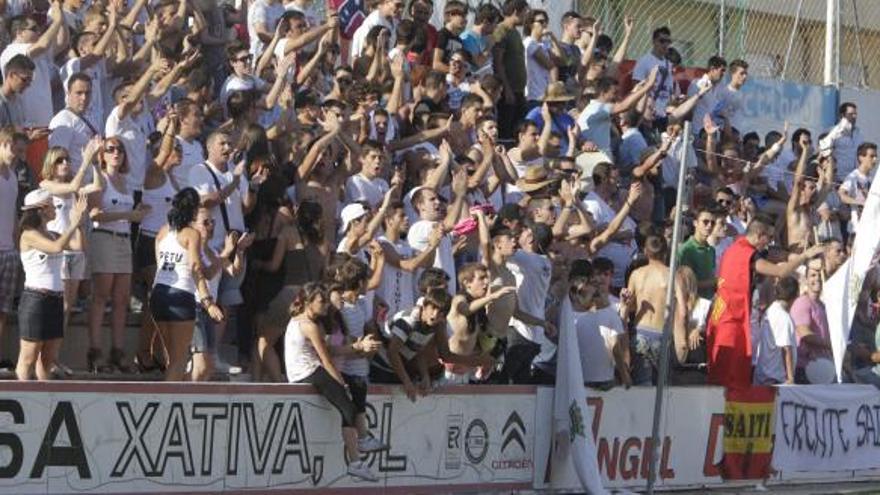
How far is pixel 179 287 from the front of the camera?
13492mm

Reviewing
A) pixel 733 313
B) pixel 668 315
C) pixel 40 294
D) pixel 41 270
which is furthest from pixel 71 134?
pixel 733 313

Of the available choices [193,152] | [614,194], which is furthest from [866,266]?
[193,152]

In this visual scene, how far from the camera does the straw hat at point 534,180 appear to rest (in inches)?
727

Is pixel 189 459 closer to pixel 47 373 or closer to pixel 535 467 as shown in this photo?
pixel 47 373

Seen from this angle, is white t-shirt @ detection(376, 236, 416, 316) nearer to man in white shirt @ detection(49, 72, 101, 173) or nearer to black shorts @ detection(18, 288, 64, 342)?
man in white shirt @ detection(49, 72, 101, 173)

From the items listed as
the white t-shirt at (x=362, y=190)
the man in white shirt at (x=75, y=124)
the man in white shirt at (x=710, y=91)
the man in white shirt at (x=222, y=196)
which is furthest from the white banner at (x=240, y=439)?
the man in white shirt at (x=710, y=91)

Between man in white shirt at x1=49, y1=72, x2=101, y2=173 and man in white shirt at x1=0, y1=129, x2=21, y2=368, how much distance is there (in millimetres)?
891

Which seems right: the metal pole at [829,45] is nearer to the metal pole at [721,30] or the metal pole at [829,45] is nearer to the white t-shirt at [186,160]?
the metal pole at [721,30]

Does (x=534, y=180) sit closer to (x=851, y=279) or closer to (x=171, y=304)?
(x=851, y=279)

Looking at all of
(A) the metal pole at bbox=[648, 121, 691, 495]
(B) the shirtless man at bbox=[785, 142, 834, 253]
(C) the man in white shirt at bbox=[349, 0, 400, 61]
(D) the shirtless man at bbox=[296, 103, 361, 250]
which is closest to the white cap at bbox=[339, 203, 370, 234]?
(D) the shirtless man at bbox=[296, 103, 361, 250]

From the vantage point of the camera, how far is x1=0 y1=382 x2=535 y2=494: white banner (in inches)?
481

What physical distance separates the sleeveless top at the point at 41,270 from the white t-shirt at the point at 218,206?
1661 millimetres

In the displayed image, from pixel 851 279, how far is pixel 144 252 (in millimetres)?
6785

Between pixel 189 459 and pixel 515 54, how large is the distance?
8.89 metres
